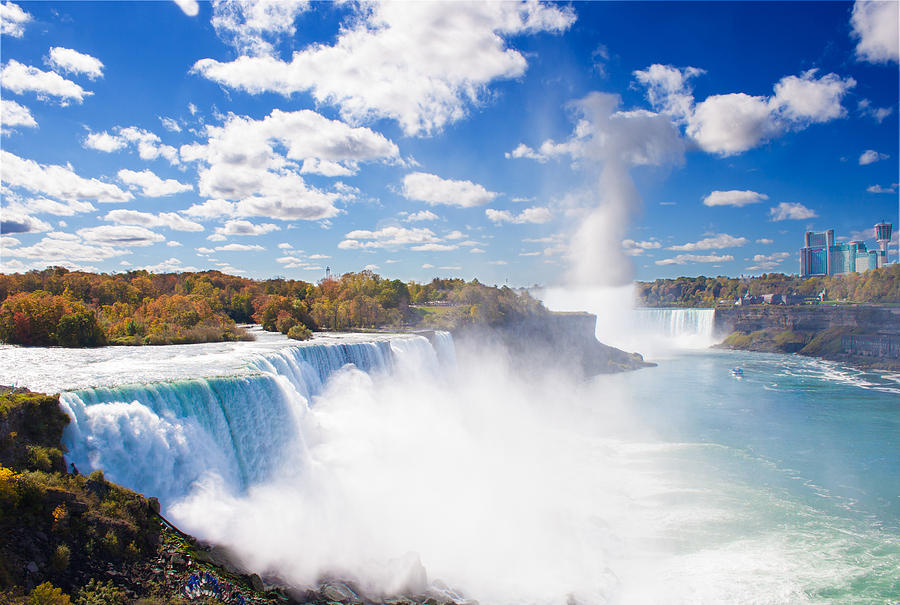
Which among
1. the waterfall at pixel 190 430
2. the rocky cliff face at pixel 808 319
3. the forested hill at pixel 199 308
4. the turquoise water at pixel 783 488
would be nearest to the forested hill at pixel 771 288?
the rocky cliff face at pixel 808 319

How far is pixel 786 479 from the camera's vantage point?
18984 mm

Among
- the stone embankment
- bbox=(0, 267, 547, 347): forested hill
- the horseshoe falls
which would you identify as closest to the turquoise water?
the horseshoe falls

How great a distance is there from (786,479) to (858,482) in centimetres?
258

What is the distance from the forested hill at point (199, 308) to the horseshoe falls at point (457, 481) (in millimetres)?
2110

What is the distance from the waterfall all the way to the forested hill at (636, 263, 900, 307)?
86320mm

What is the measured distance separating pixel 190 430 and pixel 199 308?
67.2 ft

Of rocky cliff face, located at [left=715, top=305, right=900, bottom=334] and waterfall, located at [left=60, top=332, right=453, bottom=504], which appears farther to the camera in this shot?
rocky cliff face, located at [left=715, top=305, right=900, bottom=334]

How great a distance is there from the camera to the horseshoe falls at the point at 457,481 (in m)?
11.1

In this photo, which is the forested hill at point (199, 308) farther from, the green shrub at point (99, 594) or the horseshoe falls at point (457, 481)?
Answer: the green shrub at point (99, 594)

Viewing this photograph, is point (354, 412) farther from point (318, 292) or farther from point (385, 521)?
point (318, 292)

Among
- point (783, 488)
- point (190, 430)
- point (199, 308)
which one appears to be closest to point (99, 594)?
point (190, 430)

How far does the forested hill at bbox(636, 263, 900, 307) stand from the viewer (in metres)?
78.8

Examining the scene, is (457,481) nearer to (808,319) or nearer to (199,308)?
(199,308)

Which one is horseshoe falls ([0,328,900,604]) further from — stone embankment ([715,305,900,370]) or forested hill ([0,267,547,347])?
stone embankment ([715,305,900,370])
